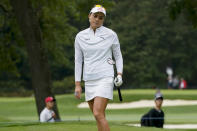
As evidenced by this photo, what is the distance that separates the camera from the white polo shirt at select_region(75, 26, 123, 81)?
26.5 ft

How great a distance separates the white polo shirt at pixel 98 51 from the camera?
318 inches

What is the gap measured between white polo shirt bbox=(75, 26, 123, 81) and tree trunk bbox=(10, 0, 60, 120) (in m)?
10.6

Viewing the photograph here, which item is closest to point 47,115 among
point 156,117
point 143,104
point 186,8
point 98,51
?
point 156,117

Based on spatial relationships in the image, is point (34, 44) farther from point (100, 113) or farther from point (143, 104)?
point (143, 104)

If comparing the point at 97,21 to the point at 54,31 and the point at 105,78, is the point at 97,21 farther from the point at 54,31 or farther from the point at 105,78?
the point at 54,31

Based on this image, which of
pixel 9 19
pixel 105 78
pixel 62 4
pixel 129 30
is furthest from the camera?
pixel 129 30

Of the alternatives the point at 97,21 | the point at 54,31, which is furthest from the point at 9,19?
the point at 97,21

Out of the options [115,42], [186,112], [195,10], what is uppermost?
[195,10]

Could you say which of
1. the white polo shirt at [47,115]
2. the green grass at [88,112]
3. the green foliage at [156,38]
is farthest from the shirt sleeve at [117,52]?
the green foliage at [156,38]

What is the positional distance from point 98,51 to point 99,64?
16cm

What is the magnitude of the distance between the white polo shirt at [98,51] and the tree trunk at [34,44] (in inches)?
417

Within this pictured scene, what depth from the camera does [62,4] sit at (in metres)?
21.1

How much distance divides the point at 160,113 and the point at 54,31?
35.3 feet

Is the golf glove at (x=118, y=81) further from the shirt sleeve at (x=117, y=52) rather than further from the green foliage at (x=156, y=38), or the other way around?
the green foliage at (x=156, y=38)
